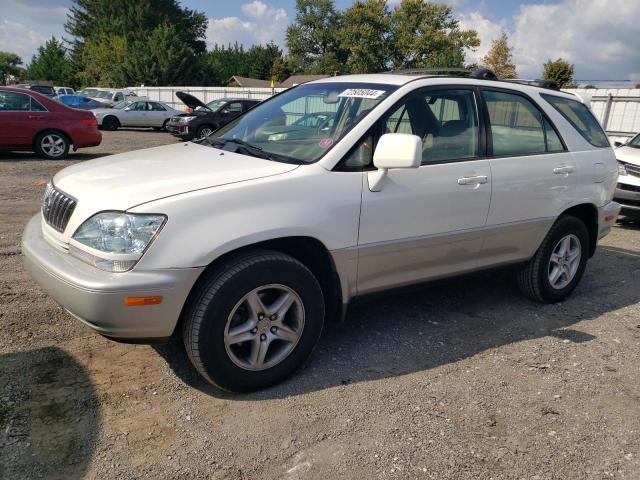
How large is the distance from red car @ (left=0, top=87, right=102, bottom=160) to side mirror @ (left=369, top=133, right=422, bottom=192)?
10552 mm

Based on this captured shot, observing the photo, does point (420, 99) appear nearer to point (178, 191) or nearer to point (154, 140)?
point (178, 191)

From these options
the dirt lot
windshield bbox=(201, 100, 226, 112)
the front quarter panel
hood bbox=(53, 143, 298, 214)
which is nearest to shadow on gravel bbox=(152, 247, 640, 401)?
the dirt lot

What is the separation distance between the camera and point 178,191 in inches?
114

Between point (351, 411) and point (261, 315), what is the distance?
735 millimetres

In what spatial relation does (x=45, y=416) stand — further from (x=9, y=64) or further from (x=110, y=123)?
(x=9, y=64)

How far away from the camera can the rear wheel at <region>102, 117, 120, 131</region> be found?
907 inches

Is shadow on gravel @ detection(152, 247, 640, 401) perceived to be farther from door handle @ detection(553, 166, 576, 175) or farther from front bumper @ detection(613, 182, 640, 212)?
front bumper @ detection(613, 182, 640, 212)

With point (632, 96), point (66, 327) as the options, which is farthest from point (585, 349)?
point (632, 96)

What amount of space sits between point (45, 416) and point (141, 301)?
0.82 meters

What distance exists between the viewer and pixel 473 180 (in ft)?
12.7

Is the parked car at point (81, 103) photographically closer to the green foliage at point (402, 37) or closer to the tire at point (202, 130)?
the tire at point (202, 130)

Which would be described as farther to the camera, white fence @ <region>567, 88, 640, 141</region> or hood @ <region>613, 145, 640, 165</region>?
white fence @ <region>567, 88, 640, 141</region>

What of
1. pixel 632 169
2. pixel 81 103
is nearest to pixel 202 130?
pixel 81 103

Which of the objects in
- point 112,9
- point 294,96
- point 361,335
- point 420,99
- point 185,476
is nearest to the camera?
A: point 185,476
